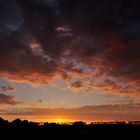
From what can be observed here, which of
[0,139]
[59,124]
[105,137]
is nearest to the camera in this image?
[0,139]

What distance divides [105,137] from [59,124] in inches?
1143

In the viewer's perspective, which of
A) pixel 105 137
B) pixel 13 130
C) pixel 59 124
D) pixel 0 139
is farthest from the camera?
pixel 59 124

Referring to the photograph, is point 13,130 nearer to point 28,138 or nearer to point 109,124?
point 28,138

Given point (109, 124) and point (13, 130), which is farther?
point (109, 124)

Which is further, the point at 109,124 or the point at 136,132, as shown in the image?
the point at 109,124

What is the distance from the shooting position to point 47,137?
72312mm

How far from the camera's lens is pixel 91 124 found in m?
104

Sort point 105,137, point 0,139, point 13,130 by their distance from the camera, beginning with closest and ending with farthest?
point 0,139
point 105,137
point 13,130

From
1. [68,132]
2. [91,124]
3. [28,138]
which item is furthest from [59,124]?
[28,138]

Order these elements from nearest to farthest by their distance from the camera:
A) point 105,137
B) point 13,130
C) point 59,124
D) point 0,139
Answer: point 0,139, point 105,137, point 13,130, point 59,124

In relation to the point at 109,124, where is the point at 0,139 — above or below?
below

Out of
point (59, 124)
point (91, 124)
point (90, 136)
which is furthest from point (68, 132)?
point (91, 124)

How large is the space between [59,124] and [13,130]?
23.3 m

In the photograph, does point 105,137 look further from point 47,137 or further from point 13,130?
point 13,130
